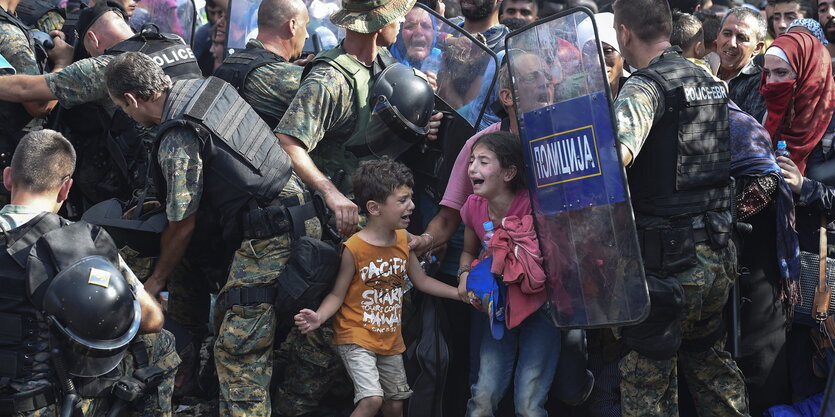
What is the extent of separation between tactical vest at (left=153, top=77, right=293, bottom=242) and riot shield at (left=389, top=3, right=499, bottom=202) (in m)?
0.75

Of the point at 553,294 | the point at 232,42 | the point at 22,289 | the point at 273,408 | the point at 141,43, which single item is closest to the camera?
the point at 22,289

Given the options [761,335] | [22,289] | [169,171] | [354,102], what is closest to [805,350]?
[761,335]

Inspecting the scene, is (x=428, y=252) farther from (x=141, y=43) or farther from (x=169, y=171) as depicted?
(x=141, y=43)

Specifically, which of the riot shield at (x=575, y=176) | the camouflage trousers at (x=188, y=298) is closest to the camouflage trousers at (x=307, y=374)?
the camouflage trousers at (x=188, y=298)

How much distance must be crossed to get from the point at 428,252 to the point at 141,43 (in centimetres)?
207

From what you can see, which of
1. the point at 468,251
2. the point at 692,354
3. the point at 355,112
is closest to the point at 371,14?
the point at 355,112

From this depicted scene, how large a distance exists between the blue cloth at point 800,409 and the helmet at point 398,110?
2291mm

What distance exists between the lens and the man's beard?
578 cm

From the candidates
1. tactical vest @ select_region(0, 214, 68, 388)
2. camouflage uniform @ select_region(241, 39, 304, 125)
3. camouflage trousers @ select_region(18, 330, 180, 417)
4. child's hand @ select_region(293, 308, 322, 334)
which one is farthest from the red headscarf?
tactical vest @ select_region(0, 214, 68, 388)

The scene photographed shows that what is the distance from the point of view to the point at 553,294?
3.70 m

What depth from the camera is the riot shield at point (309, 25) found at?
19.4 feet

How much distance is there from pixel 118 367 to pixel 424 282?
1.39m

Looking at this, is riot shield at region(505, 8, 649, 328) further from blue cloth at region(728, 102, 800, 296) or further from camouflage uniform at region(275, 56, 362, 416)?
blue cloth at region(728, 102, 800, 296)

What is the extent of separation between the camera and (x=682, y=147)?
3.85 m
